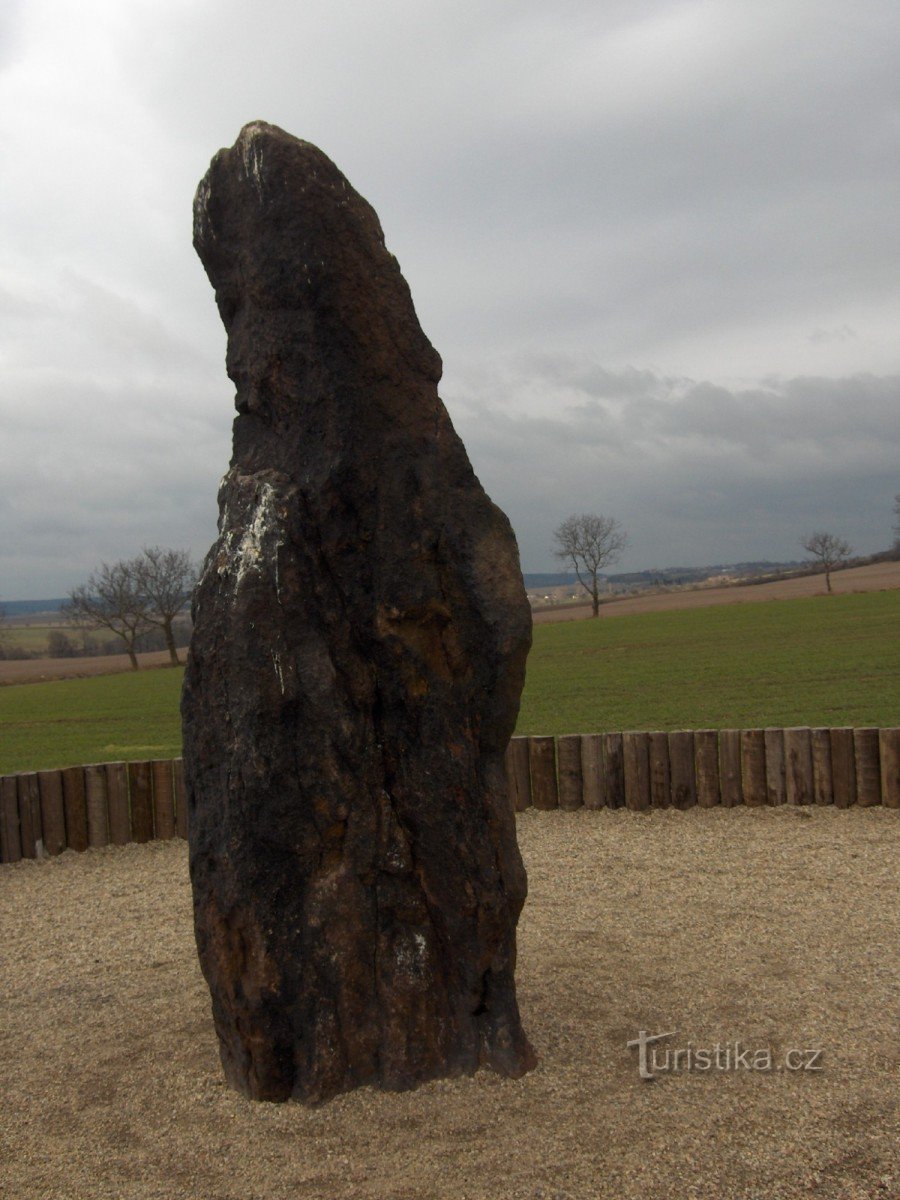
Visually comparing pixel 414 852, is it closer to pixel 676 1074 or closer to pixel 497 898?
pixel 497 898

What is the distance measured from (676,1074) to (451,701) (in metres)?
1.96

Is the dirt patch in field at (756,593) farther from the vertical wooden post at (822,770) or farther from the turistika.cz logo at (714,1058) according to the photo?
the turistika.cz logo at (714,1058)

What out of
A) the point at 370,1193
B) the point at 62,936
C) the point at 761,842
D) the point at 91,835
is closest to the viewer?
the point at 370,1193

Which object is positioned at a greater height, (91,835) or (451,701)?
(451,701)

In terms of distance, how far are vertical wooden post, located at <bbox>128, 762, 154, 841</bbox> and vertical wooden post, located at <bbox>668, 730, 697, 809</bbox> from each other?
4994 mm

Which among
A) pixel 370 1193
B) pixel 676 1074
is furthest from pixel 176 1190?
pixel 676 1074

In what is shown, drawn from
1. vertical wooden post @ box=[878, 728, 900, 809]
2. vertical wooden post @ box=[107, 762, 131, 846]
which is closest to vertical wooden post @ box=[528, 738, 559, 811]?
vertical wooden post @ box=[878, 728, 900, 809]

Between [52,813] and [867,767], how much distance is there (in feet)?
24.9

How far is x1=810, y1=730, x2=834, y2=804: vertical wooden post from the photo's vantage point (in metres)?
10.1

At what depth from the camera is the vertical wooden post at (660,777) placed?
10.3 m

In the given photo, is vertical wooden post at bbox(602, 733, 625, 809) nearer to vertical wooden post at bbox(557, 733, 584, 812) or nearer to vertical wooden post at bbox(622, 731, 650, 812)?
vertical wooden post at bbox(622, 731, 650, 812)

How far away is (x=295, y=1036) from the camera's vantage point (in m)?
4.73

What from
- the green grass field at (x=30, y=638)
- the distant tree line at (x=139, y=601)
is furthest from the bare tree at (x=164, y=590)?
the green grass field at (x=30, y=638)

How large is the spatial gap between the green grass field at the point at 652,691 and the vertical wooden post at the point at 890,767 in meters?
4.25
